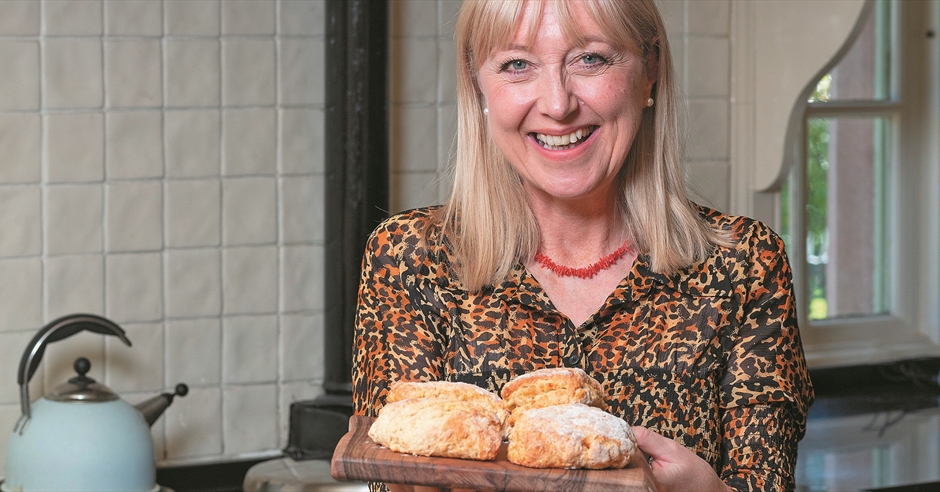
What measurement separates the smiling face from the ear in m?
0.05

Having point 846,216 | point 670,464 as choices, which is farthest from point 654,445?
point 846,216

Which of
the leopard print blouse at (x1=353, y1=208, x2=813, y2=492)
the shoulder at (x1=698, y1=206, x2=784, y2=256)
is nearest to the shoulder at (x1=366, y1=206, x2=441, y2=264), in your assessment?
the leopard print blouse at (x1=353, y1=208, x2=813, y2=492)

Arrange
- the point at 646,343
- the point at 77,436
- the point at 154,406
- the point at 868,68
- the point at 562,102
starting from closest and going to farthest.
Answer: the point at 562,102 < the point at 646,343 < the point at 77,436 < the point at 154,406 < the point at 868,68

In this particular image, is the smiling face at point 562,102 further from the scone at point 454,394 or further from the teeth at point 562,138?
the scone at point 454,394

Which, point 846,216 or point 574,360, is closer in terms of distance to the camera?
point 574,360

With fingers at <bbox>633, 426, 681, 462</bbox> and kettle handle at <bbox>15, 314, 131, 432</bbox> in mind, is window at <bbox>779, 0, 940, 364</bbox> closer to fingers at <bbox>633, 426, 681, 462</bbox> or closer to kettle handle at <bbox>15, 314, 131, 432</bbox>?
kettle handle at <bbox>15, 314, 131, 432</bbox>

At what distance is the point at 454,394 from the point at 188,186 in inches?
44.9

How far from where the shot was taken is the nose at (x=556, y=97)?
119 cm

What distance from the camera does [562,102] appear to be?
119 centimetres

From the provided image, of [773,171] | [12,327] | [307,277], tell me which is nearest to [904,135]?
[773,171]

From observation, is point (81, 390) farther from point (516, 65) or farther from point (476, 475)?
point (476, 475)

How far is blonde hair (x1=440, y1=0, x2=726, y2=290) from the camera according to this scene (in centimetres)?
133

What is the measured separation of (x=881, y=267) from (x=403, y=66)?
4.38 ft

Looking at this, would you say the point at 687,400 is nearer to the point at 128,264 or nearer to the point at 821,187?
the point at 128,264
